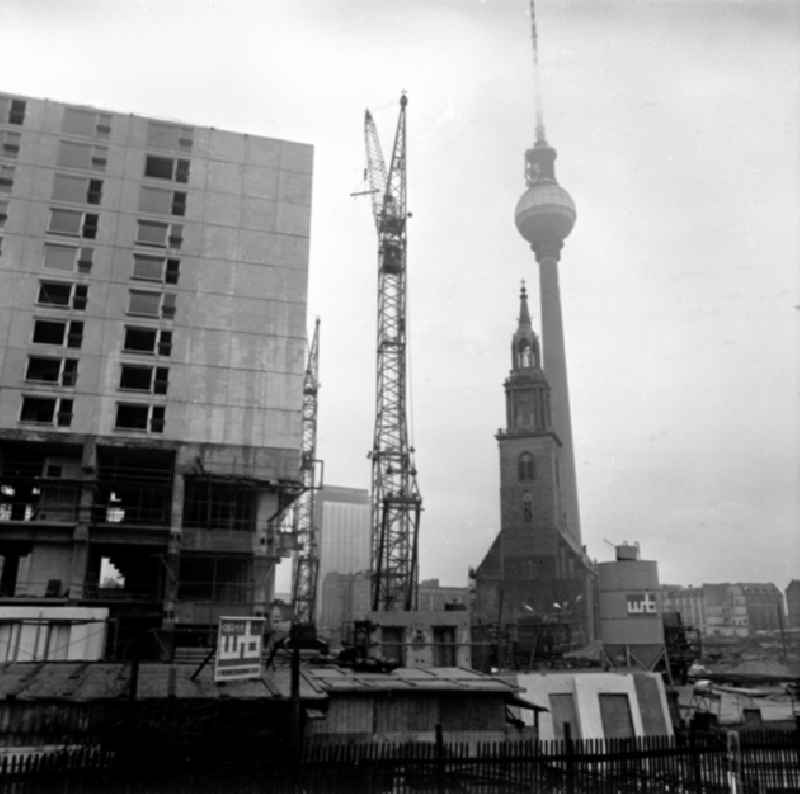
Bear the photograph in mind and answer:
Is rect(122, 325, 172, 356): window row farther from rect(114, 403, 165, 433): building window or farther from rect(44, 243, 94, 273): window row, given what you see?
rect(44, 243, 94, 273): window row

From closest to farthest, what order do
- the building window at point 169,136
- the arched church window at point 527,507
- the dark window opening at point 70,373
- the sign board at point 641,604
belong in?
the dark window opening at point 70,373
the building window at point 169,136
the sign board at point 641,604
the arched church window at point 527,507

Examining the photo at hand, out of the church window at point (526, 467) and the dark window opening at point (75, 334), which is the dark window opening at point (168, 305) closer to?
the dark window opening at point (75, 334)

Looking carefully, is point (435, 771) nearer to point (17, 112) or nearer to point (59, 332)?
point (59, 332)

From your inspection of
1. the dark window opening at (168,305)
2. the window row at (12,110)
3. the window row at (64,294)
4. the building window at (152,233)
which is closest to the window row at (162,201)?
the building window at (152,233)

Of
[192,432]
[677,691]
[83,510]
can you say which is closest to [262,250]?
[192,432]

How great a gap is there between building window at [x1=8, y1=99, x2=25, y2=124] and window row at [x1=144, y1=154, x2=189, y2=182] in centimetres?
1003

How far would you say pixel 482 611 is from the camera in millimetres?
101312

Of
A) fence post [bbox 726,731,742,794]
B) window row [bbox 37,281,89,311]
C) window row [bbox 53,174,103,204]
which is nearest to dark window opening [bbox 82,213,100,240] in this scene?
window row [bbox 53,174,103,204]

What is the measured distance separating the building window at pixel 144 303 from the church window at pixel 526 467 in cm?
5745

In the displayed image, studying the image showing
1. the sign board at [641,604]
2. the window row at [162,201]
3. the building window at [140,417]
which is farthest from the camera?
the sign board at [641,604]

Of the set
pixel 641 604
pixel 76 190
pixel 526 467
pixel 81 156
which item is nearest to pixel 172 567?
pixel 76 190

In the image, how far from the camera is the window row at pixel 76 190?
61156 millimetres

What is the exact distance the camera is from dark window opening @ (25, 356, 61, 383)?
57500 millimetres

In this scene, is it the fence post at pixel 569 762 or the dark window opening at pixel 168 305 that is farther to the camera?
the dark window opening at pixel 168 305
